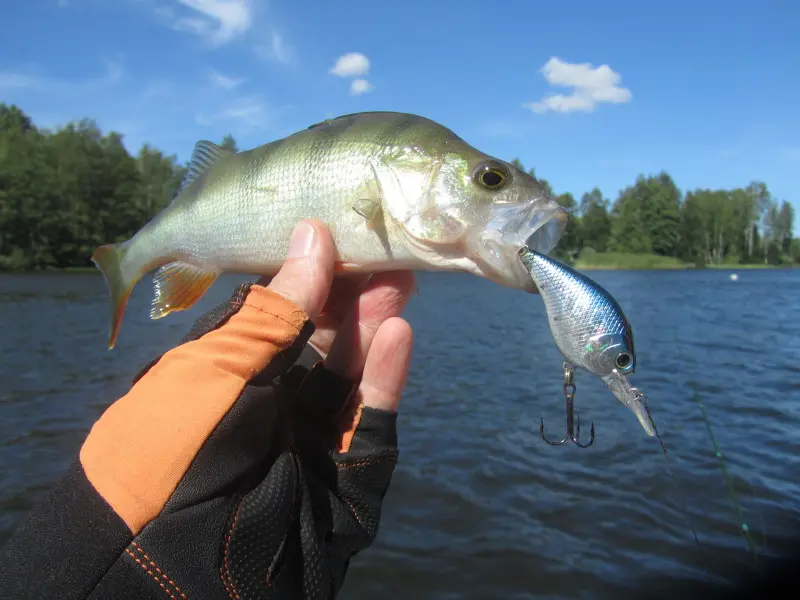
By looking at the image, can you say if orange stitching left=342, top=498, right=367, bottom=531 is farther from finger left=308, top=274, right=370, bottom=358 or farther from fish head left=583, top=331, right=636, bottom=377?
fish head left=583, top=331, right=636, bottom=377

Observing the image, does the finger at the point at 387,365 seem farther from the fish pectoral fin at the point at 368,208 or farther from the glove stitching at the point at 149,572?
the glove stitching at the point at 149,572

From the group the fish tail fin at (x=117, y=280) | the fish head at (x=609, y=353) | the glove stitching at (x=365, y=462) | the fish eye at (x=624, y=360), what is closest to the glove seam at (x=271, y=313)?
the glove stitching at (x=365, y=462)

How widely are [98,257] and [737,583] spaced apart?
7.44m

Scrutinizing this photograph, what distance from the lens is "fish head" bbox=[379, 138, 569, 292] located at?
96.8 inches

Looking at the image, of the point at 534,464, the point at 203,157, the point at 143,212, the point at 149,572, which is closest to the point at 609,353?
the point at 149,572

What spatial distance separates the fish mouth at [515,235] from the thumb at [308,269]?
64 cm

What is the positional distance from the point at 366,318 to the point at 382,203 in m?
0.59

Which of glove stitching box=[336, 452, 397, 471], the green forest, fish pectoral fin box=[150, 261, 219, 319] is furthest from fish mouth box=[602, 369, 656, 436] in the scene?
the green forest

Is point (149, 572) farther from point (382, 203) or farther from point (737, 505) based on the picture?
point (737, 505)

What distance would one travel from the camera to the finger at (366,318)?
114 inches

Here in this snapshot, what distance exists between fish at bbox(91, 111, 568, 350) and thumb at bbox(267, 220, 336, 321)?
106mm

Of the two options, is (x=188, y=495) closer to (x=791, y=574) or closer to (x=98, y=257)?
(x=98, y=257)

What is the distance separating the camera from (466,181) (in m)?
2.59

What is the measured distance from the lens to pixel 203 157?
130 inches
